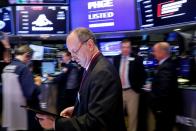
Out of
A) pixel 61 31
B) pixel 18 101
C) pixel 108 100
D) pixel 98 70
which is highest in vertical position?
pixel 61 31

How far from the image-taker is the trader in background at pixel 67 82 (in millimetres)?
6656

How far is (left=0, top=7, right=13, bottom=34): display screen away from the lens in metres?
6.85

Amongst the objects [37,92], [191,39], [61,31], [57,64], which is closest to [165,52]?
[191,39]

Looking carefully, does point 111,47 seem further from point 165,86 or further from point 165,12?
point 165,86

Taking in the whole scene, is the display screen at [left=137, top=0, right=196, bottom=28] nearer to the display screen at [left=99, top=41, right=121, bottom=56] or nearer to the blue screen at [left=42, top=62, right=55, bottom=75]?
the display screen at [left=99, top=41, right=121, bottom=56]

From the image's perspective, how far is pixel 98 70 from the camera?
229cm

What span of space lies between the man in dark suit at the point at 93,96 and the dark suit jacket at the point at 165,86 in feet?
8.79

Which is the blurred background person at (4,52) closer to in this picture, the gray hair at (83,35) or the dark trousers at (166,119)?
the dark trousers at (166,119)

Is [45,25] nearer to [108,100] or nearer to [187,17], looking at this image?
[187,17]

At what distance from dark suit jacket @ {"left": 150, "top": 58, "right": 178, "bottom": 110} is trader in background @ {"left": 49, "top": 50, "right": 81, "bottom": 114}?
1.93m

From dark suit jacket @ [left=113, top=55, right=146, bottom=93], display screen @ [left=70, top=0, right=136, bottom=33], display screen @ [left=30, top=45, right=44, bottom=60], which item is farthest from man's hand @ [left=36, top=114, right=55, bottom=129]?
display screen @ [left=30, top=45, right=44, bottom=60]

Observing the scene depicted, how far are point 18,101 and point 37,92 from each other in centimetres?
28

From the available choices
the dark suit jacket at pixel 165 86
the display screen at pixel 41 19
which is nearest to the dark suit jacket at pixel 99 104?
the dark suit jacket at pixel 165 86

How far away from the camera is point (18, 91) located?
5203 millimetres
